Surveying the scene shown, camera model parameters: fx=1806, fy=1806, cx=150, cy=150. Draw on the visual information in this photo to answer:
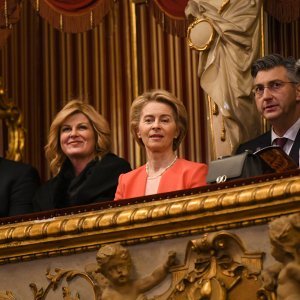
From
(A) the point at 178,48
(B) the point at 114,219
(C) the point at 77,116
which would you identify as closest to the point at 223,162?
(B) the point at 114,219

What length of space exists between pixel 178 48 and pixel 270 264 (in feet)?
10.3

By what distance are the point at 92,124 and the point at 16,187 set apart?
0.48 meters

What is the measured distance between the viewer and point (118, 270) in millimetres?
7262

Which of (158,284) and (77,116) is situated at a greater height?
(77,116)

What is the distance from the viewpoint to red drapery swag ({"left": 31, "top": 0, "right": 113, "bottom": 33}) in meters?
9.33

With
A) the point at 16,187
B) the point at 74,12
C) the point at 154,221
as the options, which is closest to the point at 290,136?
the point at 154,221

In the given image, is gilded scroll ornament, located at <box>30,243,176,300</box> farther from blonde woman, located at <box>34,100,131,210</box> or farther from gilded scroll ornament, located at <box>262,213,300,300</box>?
blonde woman, located at <box>34,100,131,210</box>

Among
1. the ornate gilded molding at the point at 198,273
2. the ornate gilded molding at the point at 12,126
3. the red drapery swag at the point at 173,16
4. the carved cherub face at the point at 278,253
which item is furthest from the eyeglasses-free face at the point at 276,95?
the ornate gilded molding at the point at 12,126

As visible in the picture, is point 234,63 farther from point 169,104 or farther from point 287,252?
point 287,252

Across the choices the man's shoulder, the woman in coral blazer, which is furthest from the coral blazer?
the man's shoulder

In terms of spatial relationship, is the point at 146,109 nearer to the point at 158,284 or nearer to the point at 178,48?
the point at 158,284

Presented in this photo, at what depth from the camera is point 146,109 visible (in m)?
7.92

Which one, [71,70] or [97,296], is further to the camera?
[71,70]

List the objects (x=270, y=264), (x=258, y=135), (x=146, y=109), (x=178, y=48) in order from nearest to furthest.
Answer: (x=270, y=264) < (x=146, y=109) < (x=258, y=135) < (x=178, y=48)
